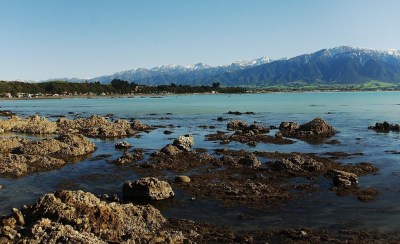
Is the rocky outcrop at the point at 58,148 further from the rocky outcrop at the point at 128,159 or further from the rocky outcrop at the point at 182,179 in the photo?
the rocky outcrop at the point at 182,179

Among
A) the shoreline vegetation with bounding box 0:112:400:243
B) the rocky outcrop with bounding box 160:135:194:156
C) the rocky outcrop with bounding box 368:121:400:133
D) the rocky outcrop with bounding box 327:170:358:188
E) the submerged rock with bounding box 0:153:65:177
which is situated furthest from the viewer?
the rocky outcrop with bounding box 368:121:400:133

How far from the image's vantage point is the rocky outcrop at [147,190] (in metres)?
24.3

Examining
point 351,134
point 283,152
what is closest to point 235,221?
point 283,152

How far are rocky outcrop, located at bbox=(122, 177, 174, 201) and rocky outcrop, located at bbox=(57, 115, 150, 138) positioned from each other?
33457 millimetres

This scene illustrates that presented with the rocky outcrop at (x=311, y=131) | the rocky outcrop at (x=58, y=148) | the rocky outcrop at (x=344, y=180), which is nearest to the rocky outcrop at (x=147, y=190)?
the rocky outcrop at (x=344, y=180)

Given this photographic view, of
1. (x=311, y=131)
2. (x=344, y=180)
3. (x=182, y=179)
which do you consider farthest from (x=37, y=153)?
(x=311, y=131)

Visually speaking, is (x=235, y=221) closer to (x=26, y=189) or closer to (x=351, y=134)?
(x=26, y=189)

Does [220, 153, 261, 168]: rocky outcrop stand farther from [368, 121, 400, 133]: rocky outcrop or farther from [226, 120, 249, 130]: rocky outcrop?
[368, 121, 400, 133]: rocky outcrop

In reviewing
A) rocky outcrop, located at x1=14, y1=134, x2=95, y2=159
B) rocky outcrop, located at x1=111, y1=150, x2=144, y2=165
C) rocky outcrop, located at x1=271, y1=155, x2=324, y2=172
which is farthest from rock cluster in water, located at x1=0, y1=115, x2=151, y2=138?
rocky outcrop, located at x1=271, y1=155, x2=324, y2=172

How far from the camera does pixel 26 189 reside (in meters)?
26.8

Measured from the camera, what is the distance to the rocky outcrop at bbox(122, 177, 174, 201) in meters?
24.3

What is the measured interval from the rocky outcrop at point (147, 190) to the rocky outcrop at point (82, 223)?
3.87m

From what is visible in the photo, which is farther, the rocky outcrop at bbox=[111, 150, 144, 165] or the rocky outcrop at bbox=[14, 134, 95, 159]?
the rocky outcrop at bbox=[14, 134, 95, 159]

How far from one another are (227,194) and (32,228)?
42.3 ft
